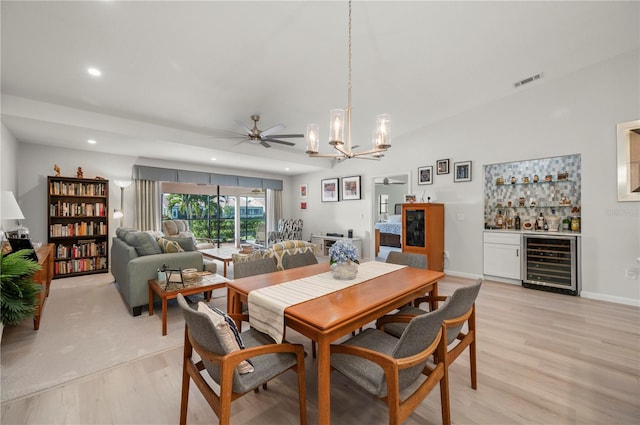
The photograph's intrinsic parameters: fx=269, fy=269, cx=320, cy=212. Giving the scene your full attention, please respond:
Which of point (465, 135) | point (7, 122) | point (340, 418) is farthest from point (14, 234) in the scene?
point (465, 135)

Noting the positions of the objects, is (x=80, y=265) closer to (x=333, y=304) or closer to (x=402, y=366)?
(x=333, y=304)

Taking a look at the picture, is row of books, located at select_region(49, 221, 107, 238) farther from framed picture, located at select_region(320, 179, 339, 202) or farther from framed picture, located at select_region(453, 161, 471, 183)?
framed picture, located at select_region(453, 161, 471, 183)

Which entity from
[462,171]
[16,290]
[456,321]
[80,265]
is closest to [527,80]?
[462,171]

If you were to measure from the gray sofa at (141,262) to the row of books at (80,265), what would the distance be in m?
1.82

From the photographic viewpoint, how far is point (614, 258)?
11.7 feet

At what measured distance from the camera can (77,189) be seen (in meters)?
4.94

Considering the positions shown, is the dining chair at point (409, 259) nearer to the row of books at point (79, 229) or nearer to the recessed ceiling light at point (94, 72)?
the recessed ceiling light at point (94, 72)

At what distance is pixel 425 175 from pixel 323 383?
4872 mm

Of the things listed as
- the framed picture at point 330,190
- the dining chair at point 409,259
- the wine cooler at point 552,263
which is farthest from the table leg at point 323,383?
the framed picture at point 330,190

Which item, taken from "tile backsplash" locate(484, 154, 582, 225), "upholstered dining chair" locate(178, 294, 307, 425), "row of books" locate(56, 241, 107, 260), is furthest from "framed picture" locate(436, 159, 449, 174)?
"row of books" locate(56, 241, 107, 260)

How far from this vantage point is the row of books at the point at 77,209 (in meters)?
4.75

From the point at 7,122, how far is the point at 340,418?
17.0 feet

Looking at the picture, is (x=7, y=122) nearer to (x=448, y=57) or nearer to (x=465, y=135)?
(x=448, y=57)

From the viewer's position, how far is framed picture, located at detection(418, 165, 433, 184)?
17.4ft
